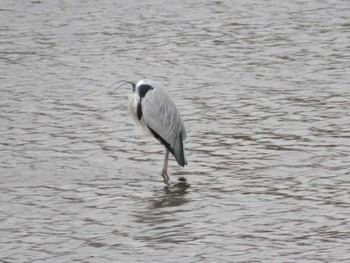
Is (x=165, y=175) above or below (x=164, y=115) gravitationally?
below

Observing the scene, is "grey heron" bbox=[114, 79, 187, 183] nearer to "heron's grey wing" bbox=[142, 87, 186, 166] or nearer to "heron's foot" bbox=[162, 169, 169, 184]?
"heron's grey wing" bbox=[142, 87, 186, 166]

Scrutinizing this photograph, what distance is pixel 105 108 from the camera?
14930mm

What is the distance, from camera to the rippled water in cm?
945

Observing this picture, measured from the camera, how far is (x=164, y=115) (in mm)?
11719

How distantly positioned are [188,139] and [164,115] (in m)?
1.34

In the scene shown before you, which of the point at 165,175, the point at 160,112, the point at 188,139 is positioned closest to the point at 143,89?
the point at 160,112

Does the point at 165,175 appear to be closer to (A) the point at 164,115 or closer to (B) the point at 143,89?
(A) the point at 164,115

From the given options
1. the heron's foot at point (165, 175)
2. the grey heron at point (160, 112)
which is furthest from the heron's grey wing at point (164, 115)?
the heron's foot at point (165, 175)

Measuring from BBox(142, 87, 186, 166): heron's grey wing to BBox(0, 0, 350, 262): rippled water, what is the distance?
0.39 meters

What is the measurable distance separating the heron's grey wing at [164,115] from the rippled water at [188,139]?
1.28 ft

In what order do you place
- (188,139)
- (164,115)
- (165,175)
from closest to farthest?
(165,175) < (164,115) < (188,139)

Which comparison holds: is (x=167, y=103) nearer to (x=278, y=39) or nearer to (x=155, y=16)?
(x=278, y=39)

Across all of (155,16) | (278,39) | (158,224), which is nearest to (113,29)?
(155,16)

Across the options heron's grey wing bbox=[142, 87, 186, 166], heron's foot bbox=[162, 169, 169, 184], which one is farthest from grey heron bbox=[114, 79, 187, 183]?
heron's foot bbox=[162, 169, 169, 184]
